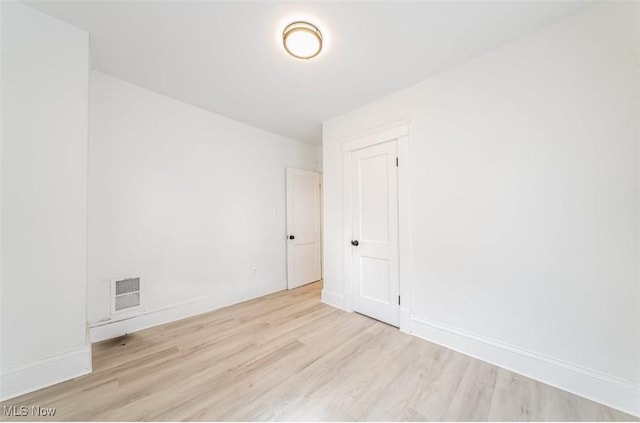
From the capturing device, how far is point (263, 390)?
5.43ft

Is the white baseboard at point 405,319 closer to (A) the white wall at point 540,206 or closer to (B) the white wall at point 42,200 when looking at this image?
(A) the white wall at point 540,206

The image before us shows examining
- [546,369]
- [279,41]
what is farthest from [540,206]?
[279,41]

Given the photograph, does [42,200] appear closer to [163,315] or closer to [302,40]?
[163,315]

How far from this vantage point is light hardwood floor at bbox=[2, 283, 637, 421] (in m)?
1.46

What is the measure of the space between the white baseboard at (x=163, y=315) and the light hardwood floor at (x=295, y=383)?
0.11 m

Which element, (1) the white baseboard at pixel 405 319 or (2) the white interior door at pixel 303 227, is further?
(2) the white interior door at pixel 303 227

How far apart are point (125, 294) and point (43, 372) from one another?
886 mm

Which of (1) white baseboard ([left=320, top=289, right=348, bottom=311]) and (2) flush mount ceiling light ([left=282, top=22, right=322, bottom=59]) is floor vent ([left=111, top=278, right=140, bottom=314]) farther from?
(2) flush mount ceiling light ([left=282, top=22, right=322, bottom=59])

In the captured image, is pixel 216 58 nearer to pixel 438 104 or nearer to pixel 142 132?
pixel 142 132

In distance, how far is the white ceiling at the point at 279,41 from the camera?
1.62 m

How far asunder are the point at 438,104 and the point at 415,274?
173cm

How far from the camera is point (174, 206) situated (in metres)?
2.85

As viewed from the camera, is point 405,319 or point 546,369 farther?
point 405,319

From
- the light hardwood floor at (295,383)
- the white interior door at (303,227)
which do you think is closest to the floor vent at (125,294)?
the light hardwood floor at (295,383)
